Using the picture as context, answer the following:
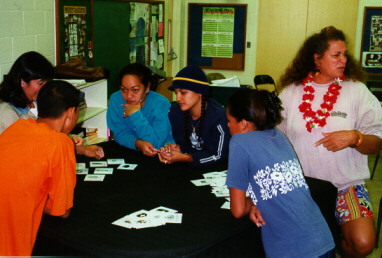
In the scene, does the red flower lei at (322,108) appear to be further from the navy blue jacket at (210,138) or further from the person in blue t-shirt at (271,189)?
the person in blue t-shirt at (271,189)

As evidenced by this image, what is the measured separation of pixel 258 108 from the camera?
2.00 m

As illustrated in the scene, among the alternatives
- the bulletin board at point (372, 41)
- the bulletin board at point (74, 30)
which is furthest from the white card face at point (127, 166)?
the bulletin board at point (372, 41)

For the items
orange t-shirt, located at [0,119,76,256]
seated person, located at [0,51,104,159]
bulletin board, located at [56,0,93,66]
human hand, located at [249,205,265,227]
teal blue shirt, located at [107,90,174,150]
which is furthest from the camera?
bulletin board, located at [56,0,93,66]

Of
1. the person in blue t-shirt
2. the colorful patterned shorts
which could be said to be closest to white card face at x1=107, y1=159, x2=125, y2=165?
the person in blue t-shirt

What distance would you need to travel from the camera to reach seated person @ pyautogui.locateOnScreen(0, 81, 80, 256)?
1.83m

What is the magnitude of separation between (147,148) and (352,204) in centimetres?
130

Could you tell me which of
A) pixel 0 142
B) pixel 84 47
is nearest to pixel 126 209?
pixel 0 142

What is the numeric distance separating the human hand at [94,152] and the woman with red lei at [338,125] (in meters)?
1.21

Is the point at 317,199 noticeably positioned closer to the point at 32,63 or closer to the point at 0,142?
the point at 0,142

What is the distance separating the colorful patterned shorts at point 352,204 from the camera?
2.49 m

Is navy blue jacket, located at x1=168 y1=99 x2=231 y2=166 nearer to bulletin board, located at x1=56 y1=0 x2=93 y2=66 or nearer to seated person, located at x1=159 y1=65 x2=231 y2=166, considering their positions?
seated person, located at x1=159 y1=65 x2=231 y2=166

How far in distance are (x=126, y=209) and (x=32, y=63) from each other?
120cm

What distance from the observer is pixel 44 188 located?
1886 mm

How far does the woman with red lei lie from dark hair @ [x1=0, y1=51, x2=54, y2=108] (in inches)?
62.7
